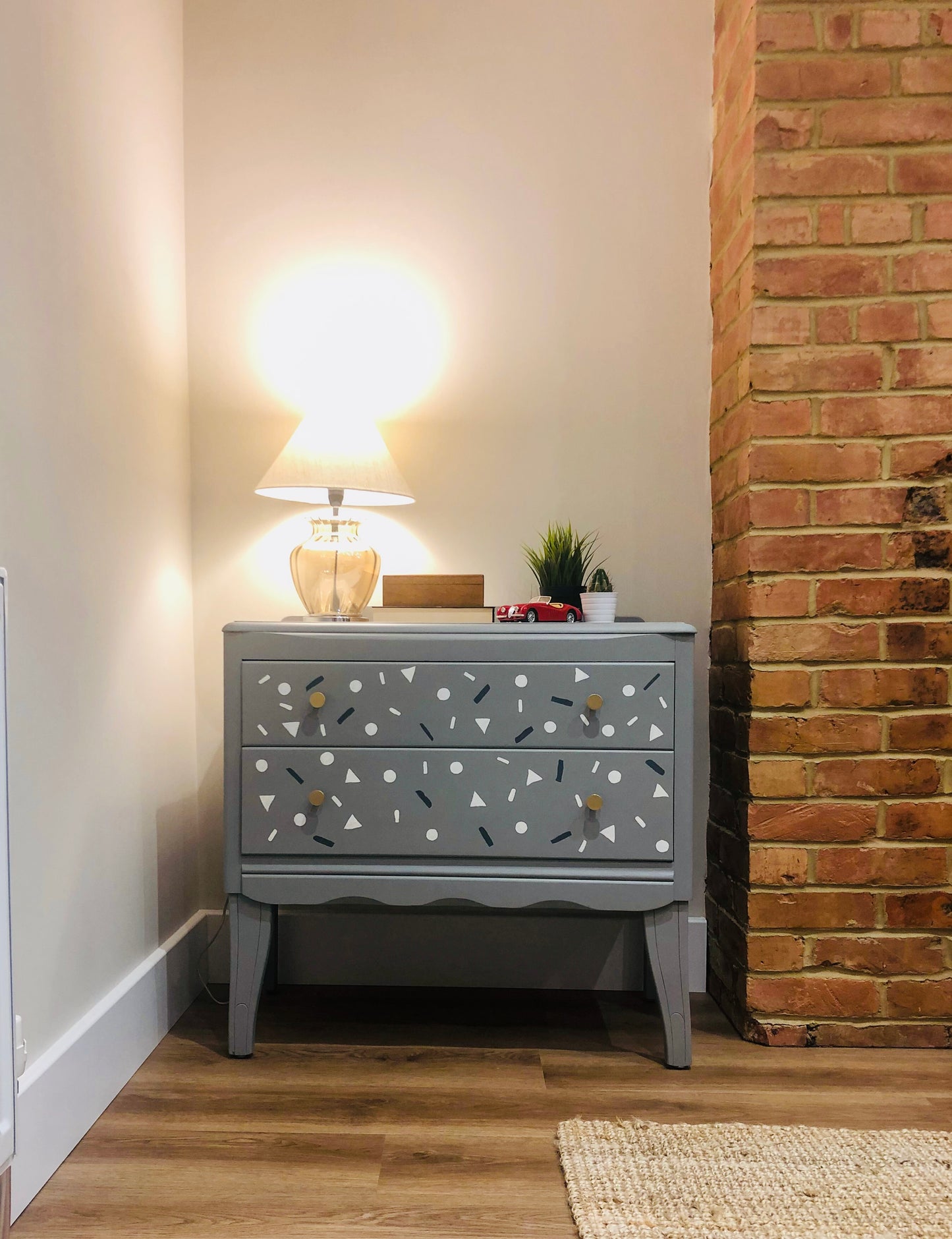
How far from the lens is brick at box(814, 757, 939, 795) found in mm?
1652

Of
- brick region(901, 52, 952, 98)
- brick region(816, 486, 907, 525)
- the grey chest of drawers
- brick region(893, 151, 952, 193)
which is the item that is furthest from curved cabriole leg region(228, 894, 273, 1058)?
brick region(901, 52, 952, 98)

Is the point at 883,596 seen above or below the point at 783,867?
above

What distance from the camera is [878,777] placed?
166 centimetres

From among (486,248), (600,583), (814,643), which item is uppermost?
(486,248)

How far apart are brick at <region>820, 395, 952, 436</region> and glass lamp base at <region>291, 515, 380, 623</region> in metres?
0.90

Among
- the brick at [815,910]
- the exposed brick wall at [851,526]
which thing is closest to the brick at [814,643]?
the exposed brick wall at [851,526]

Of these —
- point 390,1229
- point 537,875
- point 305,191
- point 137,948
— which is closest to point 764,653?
point 537,875

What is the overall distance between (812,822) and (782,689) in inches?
9.8

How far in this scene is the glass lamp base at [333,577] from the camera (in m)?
1.76

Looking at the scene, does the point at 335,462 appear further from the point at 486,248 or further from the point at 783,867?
the point at 783,867

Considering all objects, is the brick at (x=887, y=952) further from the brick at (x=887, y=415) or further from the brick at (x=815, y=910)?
the brick at (x=887, y=415)

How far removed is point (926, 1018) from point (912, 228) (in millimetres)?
1428

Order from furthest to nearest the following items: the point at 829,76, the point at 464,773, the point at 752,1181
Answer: the point at 829,76, the point at 464,773, the point at 752,1181

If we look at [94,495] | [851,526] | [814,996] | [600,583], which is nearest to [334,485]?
[94,495]
